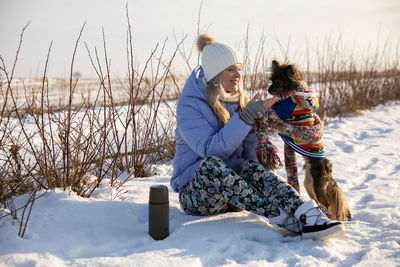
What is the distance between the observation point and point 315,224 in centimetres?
178

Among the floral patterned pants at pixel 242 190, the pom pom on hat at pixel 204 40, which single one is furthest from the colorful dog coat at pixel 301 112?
the pom pom on hat at pixel 204 40

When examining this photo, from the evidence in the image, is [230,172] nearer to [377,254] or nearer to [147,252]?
[147,252]

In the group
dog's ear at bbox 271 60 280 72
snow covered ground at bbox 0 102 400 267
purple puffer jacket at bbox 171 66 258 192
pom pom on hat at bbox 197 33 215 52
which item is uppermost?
pom pom on hat at bbox 197 33 215 52

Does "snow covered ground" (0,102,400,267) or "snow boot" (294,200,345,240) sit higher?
"snow boot" (294,200,345,240)

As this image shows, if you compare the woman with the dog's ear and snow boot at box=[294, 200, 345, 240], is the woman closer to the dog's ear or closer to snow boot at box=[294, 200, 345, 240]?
snow boot at box=[294, 200, 345, 240]

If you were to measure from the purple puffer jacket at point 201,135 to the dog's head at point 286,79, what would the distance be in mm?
A: 296

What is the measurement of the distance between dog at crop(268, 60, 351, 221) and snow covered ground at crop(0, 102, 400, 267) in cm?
21

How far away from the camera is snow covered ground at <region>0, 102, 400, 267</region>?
1656 mm

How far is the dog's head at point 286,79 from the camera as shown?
203 cm

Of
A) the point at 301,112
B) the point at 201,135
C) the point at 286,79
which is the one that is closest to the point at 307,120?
the point at 301,112

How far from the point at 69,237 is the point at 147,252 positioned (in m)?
0.41

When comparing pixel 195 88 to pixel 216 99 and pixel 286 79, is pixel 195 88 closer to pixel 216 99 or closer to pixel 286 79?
pixel 216 99

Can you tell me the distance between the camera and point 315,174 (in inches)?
80.2

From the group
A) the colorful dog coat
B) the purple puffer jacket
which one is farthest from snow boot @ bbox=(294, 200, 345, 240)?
the purple puffer jacket
